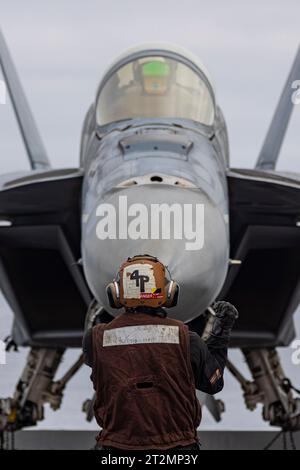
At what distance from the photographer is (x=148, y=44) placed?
27.3ft

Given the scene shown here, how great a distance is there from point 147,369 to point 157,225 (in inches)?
86.7

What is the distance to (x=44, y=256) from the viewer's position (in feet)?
28.2

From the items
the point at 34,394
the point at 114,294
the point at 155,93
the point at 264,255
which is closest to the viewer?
the point at 114,294

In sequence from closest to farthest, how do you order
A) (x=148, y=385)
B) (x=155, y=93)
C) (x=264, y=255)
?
(x=148, y=385) → (x=155, y=93) → (x=264, y=255)

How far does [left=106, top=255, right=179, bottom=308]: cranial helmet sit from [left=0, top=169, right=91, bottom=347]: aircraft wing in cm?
400

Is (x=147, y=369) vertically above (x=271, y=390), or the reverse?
(x=147, y=369)

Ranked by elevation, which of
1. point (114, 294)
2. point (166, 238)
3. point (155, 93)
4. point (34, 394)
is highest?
point (114, 294)

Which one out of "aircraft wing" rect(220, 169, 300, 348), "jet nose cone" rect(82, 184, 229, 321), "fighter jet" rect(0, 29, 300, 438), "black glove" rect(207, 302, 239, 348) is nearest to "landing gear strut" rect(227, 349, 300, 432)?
"fighter jet" rect(0, 29, 300, 438)

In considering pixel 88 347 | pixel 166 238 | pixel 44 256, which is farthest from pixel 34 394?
pixel 88 347

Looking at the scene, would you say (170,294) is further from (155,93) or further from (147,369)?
(155,93)

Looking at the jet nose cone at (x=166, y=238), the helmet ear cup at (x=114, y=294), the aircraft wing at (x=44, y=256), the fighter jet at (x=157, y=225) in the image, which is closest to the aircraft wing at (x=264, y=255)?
the fighter jet at (x=157, y=225)

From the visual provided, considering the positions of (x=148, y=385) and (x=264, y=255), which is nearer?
(x=148, y=385)
